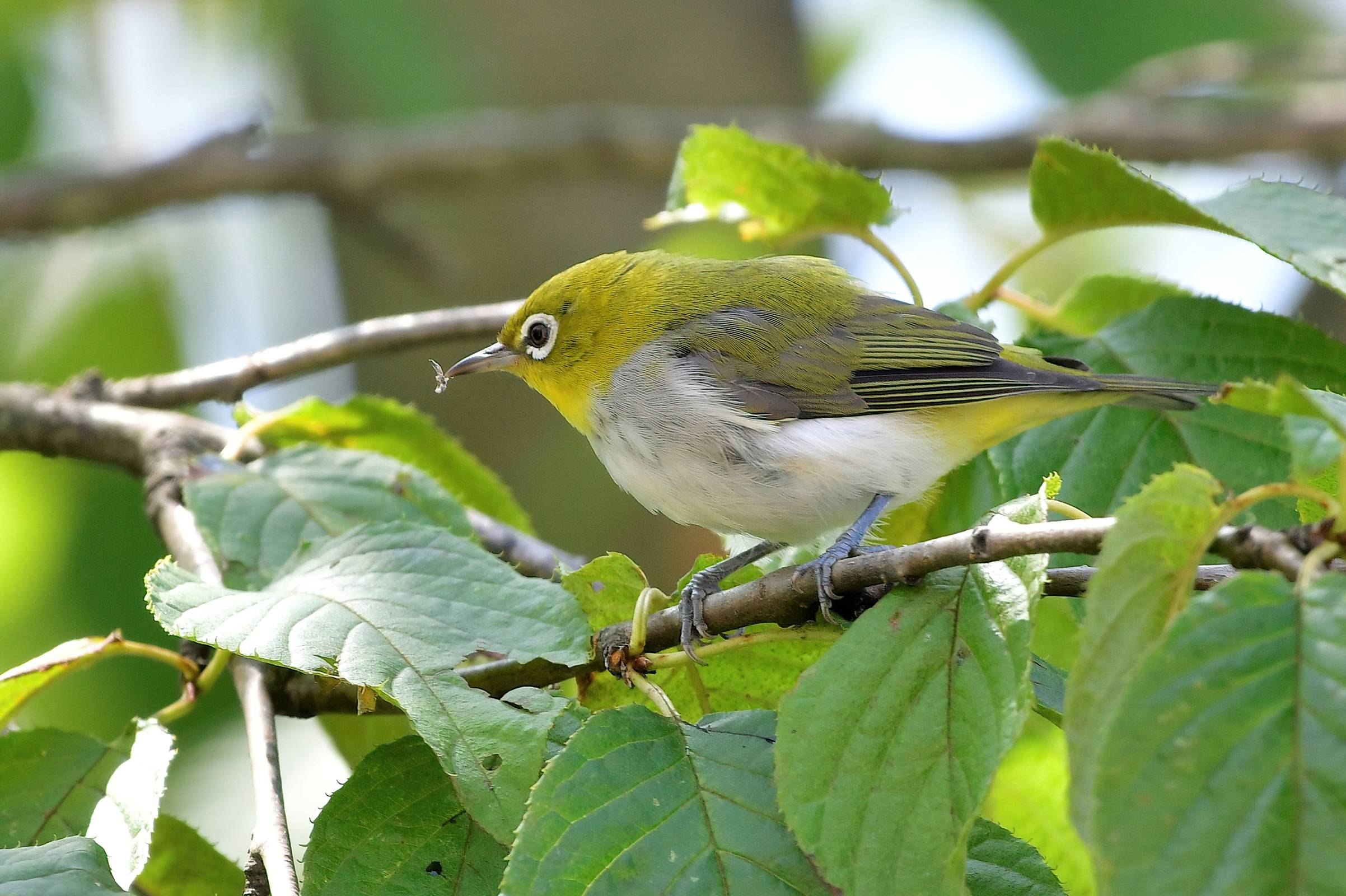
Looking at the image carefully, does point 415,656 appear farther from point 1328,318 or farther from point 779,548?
A: point 1328,318

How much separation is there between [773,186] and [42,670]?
1.97m

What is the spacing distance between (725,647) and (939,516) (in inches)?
46.8

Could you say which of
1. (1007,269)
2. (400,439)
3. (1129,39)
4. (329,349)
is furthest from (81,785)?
(1129,39)

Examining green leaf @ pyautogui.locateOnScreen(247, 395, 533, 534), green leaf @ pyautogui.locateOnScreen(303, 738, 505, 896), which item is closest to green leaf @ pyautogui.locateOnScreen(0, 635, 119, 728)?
green leaf @ pyautogui.locateOnScreen(303, 738, 505, 896)

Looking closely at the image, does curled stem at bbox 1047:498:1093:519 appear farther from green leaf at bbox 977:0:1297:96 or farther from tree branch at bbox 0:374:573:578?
green leaf at bbox 977:0:1297:96

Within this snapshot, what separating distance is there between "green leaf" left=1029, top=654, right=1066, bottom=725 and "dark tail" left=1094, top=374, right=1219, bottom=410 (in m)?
→ 0.74

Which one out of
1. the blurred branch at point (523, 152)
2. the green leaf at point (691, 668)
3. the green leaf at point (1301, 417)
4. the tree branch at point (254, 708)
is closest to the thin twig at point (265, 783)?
the tree branch at point (254, 708)

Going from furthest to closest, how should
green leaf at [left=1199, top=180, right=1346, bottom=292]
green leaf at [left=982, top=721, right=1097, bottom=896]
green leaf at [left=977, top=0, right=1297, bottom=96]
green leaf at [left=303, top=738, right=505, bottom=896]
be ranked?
green leaf at [left=977, top=0, right=1297, bottom=96]
green leaf at [left=982, top=721, right=1097, bottom=896]
green leaf at [left=1199, top=180, right=1346, bottom=292]
green leaf at [left=303, top=738, right=505, bottom=896]

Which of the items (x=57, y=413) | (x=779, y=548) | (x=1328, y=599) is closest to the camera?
(x=1328, y=599)

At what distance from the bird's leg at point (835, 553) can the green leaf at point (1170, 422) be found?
174 mm

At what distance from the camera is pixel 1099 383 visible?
8.81 feet

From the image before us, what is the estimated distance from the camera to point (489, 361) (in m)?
3.78

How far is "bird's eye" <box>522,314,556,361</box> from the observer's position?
3729mm

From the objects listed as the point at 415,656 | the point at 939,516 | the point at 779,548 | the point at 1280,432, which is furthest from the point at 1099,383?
the point at 415,656
